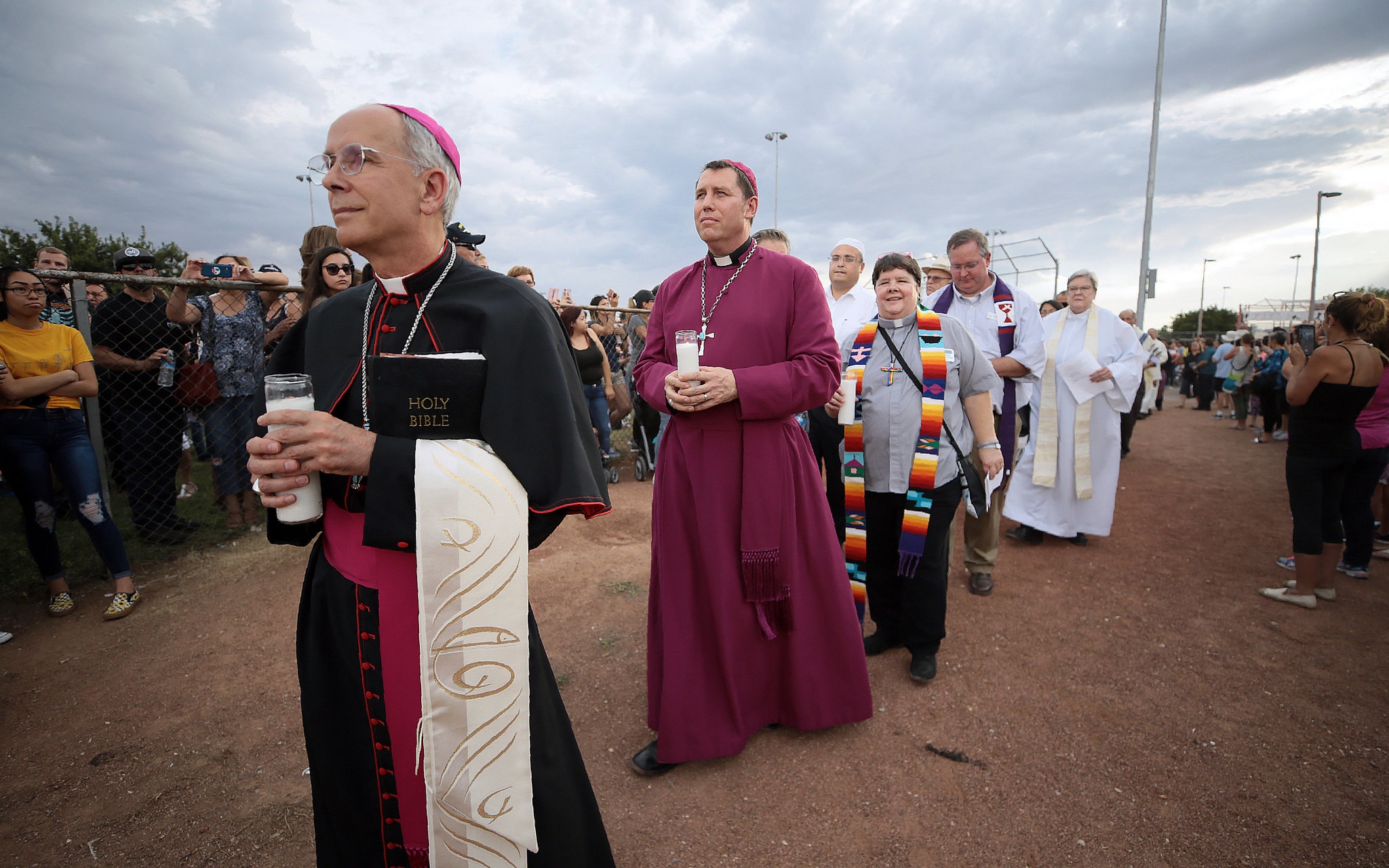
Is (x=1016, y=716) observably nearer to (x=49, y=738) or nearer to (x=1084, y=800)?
(x=1084, y=800)

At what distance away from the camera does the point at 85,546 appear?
5.52 metres

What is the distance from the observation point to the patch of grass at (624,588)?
4789 millimetres

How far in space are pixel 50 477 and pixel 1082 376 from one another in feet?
24.7

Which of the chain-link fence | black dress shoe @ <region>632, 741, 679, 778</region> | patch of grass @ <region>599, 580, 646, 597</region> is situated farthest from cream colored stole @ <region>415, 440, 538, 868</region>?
the chain-link fence

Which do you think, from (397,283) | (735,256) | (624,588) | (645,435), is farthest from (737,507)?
(645,435)

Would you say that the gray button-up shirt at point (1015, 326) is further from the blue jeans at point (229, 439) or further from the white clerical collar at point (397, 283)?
the blue jeans at point (229, 439)

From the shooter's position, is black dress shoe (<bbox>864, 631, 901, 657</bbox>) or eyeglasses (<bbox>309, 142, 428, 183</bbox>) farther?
black dress shoe (<bbox>864, 631, 901, 657</bbox>)

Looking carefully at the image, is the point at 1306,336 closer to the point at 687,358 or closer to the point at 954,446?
the point at 954,446

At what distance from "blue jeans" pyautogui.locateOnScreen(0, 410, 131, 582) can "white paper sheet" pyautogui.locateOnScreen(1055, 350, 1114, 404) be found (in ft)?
23.9

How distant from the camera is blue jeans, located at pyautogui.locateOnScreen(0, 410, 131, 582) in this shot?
4.14 metres

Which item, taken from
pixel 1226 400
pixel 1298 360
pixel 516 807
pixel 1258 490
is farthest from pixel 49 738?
pixel 1226 400

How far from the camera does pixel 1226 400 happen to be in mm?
Answer: 17156

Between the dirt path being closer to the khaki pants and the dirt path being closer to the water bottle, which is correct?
the khaki pants

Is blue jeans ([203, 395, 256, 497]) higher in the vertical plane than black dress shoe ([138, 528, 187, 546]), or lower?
higher
